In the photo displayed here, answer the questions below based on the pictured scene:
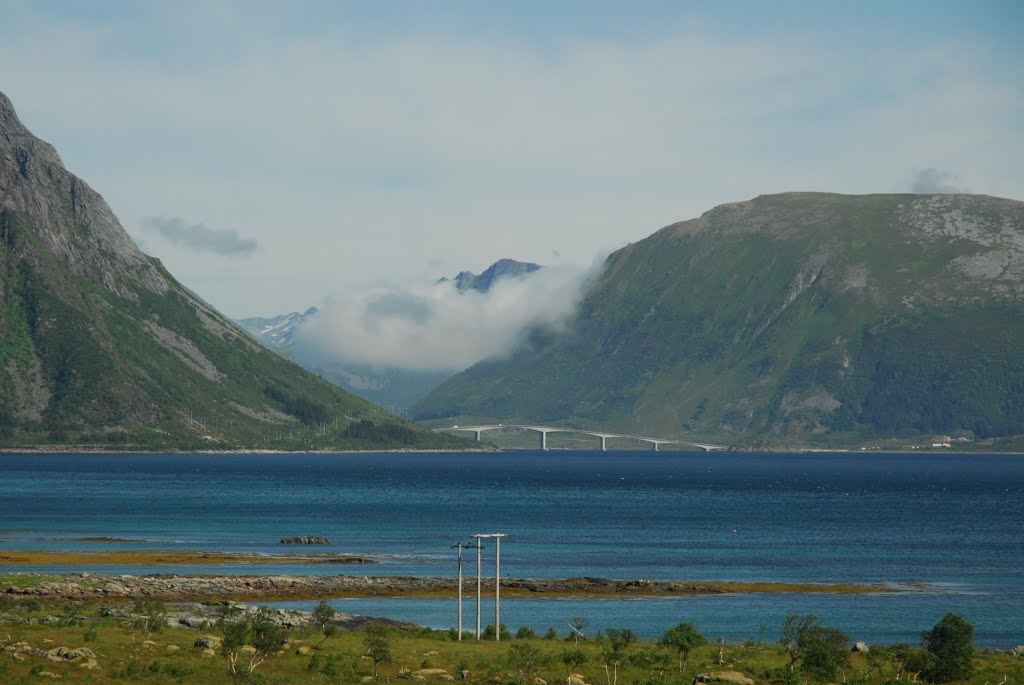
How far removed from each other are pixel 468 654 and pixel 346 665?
750 centimetres

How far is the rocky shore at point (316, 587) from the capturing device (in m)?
96.3

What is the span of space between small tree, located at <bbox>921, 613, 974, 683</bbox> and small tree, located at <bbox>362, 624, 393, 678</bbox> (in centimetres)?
2619

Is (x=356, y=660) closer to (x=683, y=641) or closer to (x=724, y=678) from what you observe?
(x=683, y=641)

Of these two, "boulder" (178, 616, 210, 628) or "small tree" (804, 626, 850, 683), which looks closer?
"small tree" (804, 626, 850, 683)

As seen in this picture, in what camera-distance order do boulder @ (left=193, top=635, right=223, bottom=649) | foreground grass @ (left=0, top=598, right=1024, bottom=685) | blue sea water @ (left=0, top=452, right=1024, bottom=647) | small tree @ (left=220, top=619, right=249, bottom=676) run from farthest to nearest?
blue sea water @ (left=0, top=452, right=1024, bottom=647)
boulder @ (left=193, top=635, right=223, bottom=649)
small tree @ (left=220, top=619, right=249, bottom=676)
foreground grass @ (left=0, top=598, right=1024, bottom=685)

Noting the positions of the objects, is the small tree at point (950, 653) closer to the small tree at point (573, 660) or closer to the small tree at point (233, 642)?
the small tree at point (573, 660)

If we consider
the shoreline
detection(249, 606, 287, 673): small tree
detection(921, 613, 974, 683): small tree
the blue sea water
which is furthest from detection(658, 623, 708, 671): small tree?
the shoreline

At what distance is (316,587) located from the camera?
347 ft

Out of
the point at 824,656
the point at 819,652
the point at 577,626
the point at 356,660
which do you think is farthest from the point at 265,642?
the point at 824,656

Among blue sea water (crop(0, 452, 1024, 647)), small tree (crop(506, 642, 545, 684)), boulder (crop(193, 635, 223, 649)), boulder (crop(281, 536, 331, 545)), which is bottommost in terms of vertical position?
blue sea water (crop(0, 452, 1024, 647))

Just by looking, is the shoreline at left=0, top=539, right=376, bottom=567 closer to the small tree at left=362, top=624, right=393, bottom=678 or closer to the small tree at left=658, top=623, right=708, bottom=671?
the small tree at left=362, top=624, right=393, bottom=678

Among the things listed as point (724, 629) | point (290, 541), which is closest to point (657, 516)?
point (290, 541)

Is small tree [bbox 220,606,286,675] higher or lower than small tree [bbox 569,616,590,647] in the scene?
higher

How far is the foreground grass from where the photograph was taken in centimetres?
6019
